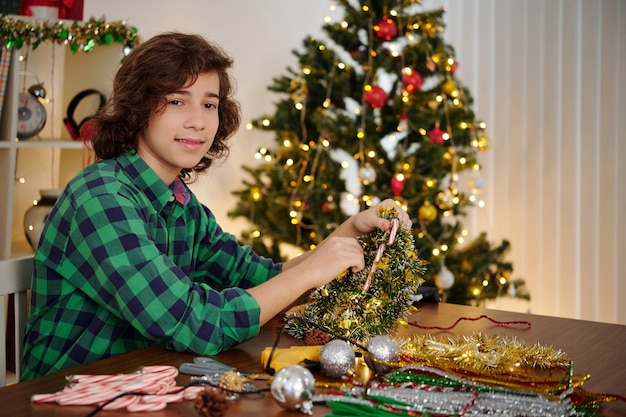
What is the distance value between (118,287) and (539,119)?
348 cm

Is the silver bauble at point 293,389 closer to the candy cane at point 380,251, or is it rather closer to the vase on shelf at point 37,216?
the candy cane at point 380,251

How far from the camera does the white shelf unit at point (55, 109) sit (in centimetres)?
350

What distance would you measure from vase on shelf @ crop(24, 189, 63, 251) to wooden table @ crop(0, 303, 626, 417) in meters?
1.77

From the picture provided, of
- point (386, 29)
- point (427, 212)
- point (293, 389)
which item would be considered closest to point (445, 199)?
point (427, 212)

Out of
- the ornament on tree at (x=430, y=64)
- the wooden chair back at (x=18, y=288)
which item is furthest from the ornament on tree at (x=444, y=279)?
the wooden chair back at (x=18, y=288)

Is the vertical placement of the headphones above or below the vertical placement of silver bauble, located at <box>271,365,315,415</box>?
above

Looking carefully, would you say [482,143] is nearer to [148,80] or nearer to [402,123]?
[402,123]

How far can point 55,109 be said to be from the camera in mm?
3635

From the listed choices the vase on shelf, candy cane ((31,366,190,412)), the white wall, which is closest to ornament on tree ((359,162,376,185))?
the white wall

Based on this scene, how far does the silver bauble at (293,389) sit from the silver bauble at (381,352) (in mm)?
225

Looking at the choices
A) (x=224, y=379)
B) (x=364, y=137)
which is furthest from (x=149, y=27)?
(x=224, y=379)

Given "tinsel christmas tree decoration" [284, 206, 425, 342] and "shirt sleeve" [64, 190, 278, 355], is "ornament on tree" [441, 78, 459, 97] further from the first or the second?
"shirt sleeve" [64, 190, 278, 355]

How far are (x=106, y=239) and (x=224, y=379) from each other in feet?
1.46

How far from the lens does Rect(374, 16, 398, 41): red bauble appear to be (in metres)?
3.87
